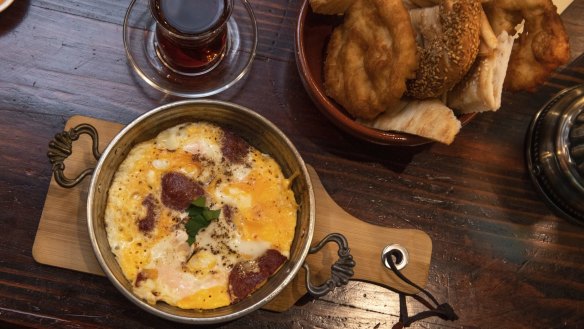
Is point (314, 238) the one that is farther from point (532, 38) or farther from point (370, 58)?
point (532, 38)

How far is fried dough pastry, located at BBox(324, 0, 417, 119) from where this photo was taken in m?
1.89

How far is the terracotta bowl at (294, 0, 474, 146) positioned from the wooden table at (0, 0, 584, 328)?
153 mm

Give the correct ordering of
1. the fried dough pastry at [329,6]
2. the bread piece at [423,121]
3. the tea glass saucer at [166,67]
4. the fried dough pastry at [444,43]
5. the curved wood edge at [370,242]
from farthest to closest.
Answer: the tea glass saucer at [166,67] → the curved wood edge at [370,242] → the fried dough pastry at [329,6] → the bread piece at [423,121] → the fried dough pastry at [444,43]

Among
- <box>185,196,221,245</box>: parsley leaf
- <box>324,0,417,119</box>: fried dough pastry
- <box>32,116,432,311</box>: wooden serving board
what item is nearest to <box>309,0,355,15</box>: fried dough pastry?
<box>324,0,417,119</box>: fried dough pastry

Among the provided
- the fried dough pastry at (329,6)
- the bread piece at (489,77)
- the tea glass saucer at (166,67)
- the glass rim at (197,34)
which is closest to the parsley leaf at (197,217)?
the tea glass saucer at (166,67)

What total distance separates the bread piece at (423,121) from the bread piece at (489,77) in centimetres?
10

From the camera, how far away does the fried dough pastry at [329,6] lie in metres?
2.04

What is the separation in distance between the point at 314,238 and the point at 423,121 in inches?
24.3

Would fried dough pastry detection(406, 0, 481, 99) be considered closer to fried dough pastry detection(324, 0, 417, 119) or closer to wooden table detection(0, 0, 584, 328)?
fried dough pastry detection(324, 0, 417, 119)

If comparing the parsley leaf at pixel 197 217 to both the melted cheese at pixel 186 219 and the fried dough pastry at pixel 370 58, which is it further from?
the fried dough pastry at pixel 370 58

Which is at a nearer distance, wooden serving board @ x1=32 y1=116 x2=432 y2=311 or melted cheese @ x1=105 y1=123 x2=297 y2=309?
melted cheese @ x1=105 y1=123 x2=297 y2=309

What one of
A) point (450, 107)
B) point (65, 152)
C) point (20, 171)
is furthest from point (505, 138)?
point (20, 171)

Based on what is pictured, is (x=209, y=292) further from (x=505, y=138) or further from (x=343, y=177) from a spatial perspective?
(x=505, y=138)

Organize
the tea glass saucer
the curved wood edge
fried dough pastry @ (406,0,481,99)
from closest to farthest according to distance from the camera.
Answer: fried dough pastry @ (406,0,481,99) → the curved wood edge → the tea glass saucer
